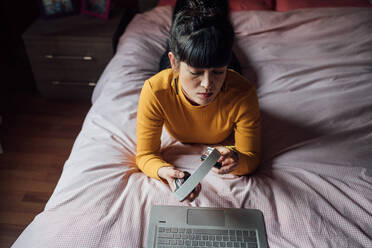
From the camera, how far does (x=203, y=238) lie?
2.94 feet

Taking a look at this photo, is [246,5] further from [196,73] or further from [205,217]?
[205,217]

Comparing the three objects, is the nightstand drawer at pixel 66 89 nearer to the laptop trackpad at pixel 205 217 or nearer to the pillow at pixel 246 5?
the pillow at pixel 246 5

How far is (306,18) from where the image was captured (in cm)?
172

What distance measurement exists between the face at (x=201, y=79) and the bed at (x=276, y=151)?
302mm

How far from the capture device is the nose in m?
0.85

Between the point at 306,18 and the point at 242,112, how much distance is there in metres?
1.01

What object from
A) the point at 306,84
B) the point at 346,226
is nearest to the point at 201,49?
the point at 346,226

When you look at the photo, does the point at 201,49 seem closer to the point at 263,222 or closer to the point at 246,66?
the point at 263,222

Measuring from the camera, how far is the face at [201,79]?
853mm

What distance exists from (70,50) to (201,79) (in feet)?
4.32

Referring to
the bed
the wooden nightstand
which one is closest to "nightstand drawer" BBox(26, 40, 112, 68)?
the wooden nightstand

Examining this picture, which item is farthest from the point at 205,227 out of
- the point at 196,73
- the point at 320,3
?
the point at 320,3

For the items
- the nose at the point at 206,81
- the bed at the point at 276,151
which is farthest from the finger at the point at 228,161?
the nose at the point at 206,81

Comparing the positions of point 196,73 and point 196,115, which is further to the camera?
point 196,115
